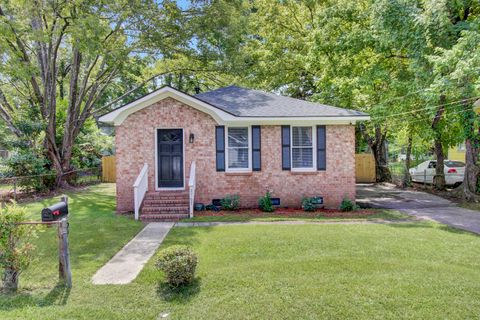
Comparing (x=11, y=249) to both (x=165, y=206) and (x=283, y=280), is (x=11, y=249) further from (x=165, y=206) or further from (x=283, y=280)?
(x=165, y=206)

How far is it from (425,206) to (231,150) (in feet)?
24.0

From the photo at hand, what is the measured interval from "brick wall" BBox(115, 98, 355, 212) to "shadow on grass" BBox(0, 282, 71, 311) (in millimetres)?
6537

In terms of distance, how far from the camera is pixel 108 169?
21.8 metres

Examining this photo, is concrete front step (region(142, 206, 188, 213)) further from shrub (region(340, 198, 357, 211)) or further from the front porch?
shrub (region(340, 198, 357, 211))

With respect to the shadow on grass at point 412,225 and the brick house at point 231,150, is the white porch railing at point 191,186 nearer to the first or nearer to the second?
the brick house at point 231,150

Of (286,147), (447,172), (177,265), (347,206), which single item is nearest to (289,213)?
(347,206)

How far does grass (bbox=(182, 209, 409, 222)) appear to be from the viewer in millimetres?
9578

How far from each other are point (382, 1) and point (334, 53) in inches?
124

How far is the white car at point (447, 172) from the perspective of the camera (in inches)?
640

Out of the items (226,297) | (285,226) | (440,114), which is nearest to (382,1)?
(440,114)

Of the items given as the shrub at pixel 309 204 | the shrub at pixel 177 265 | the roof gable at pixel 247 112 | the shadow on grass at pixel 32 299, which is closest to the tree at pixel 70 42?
the roof gable at pixel 247 112

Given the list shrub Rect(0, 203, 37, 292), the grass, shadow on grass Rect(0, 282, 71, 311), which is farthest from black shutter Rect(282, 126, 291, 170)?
shrub Rect(0, 203, 37, 292)

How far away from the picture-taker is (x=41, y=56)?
16.0 meters

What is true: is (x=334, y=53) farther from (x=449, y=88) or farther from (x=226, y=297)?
(x=226, y=297)
